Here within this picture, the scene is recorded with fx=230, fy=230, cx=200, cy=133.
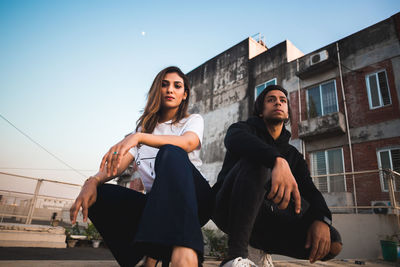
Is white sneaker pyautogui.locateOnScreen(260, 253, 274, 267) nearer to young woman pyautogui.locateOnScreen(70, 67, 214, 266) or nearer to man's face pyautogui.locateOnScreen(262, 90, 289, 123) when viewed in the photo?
young woman pyautogui.locateOnScreen(70, 67, 214, 266)

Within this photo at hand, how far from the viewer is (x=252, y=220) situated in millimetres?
1326

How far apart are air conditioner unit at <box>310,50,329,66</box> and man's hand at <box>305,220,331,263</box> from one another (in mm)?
Result: 11313

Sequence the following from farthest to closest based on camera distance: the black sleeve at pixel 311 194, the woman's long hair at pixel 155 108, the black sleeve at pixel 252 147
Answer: the woman's long hair at pixel 155 108, the black sleeve at pixel 311 194, the black sleeve at pixel 252 147

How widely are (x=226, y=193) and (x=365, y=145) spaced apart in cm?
1010

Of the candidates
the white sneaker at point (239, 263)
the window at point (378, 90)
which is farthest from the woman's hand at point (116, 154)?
the window at point (378, 90)

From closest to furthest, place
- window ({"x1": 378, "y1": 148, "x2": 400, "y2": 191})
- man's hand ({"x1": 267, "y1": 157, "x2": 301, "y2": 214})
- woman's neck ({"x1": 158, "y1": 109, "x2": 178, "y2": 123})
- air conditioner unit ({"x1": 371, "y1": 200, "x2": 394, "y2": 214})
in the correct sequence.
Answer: man's hand ({"x1": 267, "y1": 157, "x2": 301, "y2": 214}), woman's neck ({"x1": 158, "y1": 109, "x2": 178, "y2": 123}), air conditioner unit ({"x1": 371, "y1": 200, "x2": 394, "y2": 214}), window ({"x1": 378, "y1": 148, "x2": 400, "y2": 191})

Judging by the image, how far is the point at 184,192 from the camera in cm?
104

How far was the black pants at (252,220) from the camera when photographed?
1.29 meters

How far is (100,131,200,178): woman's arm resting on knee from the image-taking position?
1272 millimetres

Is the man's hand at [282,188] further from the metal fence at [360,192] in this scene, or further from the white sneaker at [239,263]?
the metal fence at [360,192]

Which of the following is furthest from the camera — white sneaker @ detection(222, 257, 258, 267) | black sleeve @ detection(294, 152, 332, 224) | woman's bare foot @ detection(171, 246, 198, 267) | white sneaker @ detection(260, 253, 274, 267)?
white sneaker @ detection(260, 253, 274, 267)

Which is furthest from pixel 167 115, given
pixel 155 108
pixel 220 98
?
pixel 220 98

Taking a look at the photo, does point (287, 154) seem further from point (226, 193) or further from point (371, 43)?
point (371, 43)

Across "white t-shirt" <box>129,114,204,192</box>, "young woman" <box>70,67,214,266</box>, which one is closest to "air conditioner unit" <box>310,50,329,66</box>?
"young woman" <box>70,67,214,266</box>
